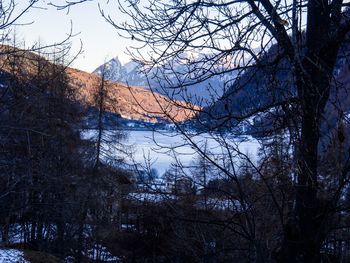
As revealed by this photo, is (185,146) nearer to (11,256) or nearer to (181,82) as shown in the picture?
(181,82)

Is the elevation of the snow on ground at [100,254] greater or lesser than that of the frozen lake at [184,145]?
lesser

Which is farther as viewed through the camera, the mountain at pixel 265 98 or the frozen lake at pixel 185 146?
the frozen lake at pixel 185 146

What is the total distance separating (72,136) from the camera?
909 inches

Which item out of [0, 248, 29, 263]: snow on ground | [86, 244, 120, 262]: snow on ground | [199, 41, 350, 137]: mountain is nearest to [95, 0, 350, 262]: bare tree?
[199, 41, 350, 137]: mountain

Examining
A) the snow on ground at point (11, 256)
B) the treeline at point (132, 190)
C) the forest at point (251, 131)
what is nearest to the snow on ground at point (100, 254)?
the treeline at point (132, 190)

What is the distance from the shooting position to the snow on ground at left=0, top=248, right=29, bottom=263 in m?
14.9

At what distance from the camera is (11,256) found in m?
15.5

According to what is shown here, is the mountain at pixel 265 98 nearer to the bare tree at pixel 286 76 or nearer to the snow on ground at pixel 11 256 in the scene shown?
the bare tree at pixel 286 76

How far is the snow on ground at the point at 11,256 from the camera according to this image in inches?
587

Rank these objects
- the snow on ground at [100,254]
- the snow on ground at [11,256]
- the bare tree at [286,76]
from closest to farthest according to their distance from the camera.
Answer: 1. the bare tree at [286,76]
2. the snow on ground at [11,256]
3. the snow on ground at [100,254]

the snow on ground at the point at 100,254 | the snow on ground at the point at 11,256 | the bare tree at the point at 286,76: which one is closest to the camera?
the bare tree at the point at 286,76

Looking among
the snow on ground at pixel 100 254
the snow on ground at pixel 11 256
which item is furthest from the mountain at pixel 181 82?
the snow on ground at pixel 100 254

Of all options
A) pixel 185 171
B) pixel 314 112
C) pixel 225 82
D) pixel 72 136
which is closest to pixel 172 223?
pixel 185 171

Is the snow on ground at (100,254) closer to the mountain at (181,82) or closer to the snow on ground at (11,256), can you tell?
the snow on ground at (11,256)
